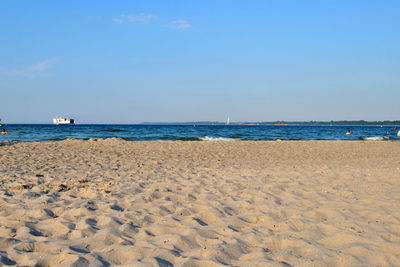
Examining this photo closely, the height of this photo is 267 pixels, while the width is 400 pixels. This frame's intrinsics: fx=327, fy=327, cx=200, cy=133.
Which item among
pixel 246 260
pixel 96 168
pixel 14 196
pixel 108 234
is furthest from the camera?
pixel 96 168

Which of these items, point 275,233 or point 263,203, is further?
point 263,203

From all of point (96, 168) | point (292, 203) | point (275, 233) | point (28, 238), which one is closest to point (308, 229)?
point (275, 233)

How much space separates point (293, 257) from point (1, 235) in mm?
2996

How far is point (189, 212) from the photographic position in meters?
4.43

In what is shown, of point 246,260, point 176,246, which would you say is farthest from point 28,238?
point 246,260

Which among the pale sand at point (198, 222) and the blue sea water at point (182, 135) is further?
the blue sea water at point (182, 135)

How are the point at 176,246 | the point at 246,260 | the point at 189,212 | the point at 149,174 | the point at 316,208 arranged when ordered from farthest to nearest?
the point at 149,174 → the point at 316,208 → the point at 189,212 → the point at 176,246 → the point at 246,260

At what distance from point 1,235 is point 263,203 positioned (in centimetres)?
337

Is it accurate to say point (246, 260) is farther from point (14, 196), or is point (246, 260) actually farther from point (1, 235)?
point (14, 196)

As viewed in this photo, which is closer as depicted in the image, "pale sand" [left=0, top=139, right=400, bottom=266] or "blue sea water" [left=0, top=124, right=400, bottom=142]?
"pale sand" [left=0, top=139, right=400, bottom=266]

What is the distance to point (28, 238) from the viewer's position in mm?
3406

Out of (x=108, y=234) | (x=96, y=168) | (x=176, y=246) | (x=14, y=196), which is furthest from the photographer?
(x=96, y=168)

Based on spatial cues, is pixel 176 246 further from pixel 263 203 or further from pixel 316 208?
pixel 316 208

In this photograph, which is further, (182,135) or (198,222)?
(182,135)
